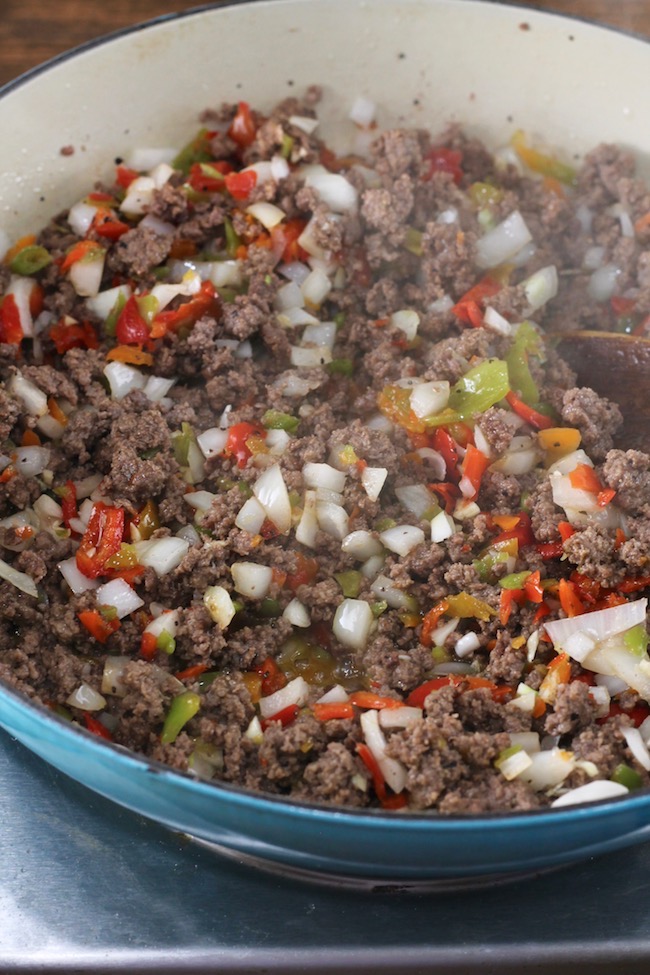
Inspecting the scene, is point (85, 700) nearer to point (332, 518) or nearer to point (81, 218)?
point (332, 518)

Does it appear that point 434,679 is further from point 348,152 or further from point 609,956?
point 348,152

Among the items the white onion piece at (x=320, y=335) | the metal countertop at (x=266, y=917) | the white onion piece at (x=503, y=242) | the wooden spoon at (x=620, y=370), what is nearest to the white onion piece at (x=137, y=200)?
the white onion piece at (x=320, y=335)

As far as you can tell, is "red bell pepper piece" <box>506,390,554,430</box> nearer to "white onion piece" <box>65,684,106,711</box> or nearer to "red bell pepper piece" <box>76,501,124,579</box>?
"red bell pepper piece" <box>76,501,124,579</box>

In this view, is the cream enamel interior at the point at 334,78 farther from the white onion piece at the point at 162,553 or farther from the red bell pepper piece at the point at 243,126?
the white onion piece at the point at 162,553

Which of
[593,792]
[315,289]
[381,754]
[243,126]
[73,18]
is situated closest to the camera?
[593,792]

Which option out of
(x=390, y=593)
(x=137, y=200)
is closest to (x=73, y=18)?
(x=137, y=200)

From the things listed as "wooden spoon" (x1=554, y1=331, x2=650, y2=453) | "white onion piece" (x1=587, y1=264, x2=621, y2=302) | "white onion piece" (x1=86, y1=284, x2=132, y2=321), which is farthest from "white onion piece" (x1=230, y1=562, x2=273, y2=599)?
"white onion piece" (x1=587, y1=264, x2=621, y2=302)
